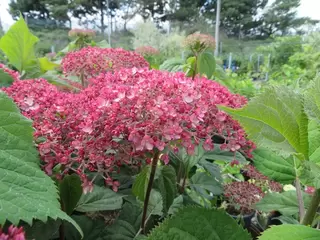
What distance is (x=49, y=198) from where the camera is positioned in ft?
1.36

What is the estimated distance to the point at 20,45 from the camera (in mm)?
1026

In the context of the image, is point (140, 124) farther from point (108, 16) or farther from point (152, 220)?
point (108, 16)

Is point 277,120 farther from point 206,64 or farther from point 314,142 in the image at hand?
point 206,64

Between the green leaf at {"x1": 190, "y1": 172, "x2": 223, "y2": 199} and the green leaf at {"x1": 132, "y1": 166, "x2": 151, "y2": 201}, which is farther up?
the green leaf at {"x1": 132, "y1": 166, "x2": 151, "y2": 201}

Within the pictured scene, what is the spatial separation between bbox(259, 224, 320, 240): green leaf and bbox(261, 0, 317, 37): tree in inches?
918

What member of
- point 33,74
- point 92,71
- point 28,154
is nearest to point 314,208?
point 28,154

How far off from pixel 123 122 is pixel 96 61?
0.42 metres

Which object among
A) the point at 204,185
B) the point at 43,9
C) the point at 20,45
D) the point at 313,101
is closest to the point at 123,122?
the point at 313,101

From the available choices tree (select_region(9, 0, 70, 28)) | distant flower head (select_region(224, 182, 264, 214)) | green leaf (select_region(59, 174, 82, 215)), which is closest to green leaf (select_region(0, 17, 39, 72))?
green leaf (select_region(59, 174, 82, 215))

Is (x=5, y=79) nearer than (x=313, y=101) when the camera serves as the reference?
No

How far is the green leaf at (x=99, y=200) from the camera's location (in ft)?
1.99

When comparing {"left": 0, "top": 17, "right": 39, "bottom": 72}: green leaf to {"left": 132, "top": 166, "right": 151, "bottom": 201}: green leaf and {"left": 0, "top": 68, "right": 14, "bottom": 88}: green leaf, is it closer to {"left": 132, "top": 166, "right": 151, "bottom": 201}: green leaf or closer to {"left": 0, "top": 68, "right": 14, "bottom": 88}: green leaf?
{"left": 0, "top": 68, "right": 14, "bottom": 88}: green leaf

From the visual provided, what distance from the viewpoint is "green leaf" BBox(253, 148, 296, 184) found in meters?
0.68

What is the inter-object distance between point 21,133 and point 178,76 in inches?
11.2
